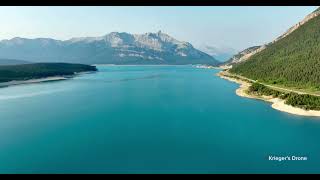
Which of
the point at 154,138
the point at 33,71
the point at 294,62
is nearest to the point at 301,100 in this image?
the point at 154,138

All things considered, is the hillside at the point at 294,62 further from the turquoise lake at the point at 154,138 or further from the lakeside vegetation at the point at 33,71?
the lakeside vegetation at the point at 33,71

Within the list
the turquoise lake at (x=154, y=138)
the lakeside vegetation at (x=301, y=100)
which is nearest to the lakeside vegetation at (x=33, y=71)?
the turquoise lake at (x=154, y=138)

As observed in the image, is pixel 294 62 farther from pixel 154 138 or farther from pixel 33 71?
pixel 33 71

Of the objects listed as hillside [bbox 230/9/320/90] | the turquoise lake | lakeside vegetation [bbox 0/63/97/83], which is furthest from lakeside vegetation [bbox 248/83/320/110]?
lakeside vegetation [bbox 0/63/97/83]

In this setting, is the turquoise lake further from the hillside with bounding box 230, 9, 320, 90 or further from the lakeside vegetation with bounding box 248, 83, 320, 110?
the hillside with bounding box 230, 9, 320, 90

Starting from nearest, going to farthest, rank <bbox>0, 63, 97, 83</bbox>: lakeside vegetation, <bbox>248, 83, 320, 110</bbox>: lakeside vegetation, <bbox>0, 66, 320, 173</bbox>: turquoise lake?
<bbox>0, 66, 320, 173</bbox>: turquoise lake, <bbox>248, 83, 320, 110</bbox>: lakeside vegetation, <bbox>0, 63, 97, 83</bbox>: lakeside vegetation
